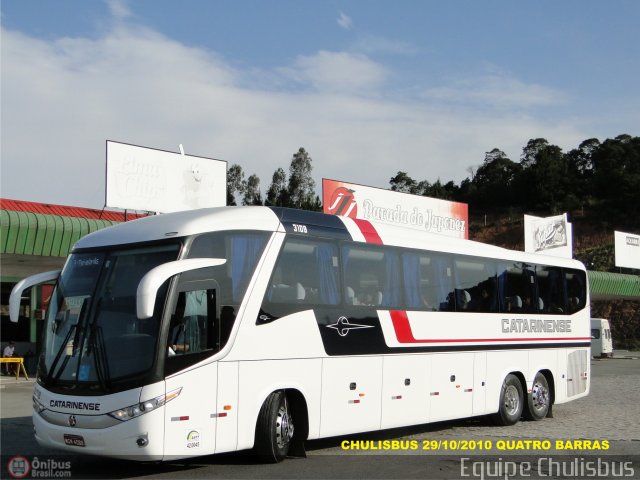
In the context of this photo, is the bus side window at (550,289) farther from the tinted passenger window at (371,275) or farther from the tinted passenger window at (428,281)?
the tinted passenger window at (371,275)

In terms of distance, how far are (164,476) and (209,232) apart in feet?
9.45

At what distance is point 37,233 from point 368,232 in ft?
49.2

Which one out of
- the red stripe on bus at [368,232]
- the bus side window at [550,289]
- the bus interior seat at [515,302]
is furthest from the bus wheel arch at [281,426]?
the bus side window at [550,289]

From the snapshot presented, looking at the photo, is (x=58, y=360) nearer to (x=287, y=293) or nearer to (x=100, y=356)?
(x=100, y=356)

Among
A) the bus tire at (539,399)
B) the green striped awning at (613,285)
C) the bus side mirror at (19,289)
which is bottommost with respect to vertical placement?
the bus tire at (539,399)

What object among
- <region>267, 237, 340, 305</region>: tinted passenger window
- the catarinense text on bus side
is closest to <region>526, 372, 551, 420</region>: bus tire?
the catarinense text on bus side

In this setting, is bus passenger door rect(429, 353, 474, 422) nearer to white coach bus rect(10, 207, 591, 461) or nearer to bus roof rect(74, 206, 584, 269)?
white coach bus rect(10, 207, 591, 461)

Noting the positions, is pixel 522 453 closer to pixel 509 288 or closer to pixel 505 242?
pixel 509 288

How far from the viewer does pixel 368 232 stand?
41.6 feet

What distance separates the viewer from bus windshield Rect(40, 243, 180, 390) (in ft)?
29.9

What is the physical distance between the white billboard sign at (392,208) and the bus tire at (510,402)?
51.2 ft

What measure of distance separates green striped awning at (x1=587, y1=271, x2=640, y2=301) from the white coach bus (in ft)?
133

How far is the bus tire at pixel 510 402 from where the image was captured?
15202mm

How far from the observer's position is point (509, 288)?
15711 millimetres
